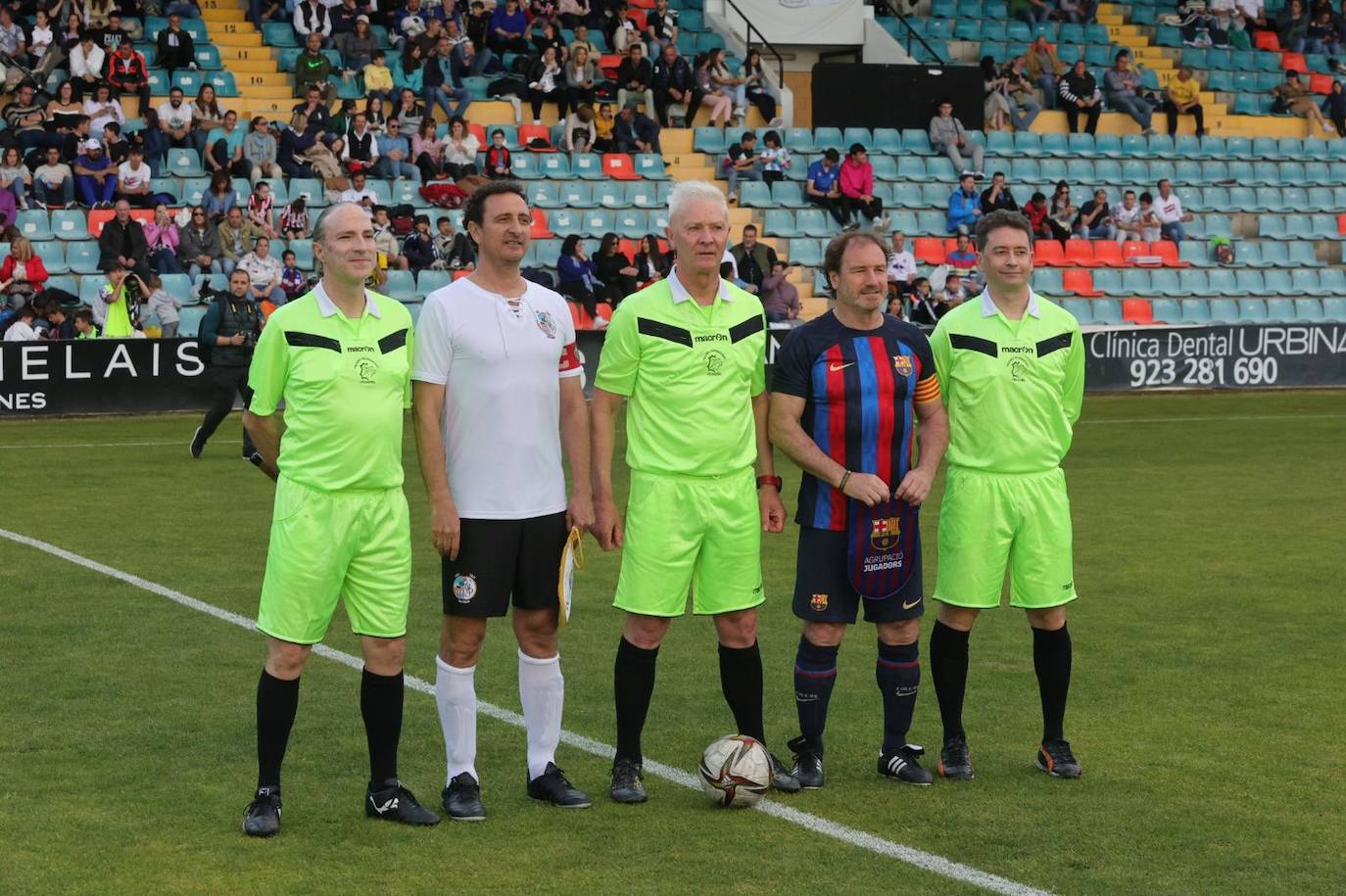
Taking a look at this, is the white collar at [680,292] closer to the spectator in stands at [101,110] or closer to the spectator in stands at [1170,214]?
the spectator in stands at [101,110]

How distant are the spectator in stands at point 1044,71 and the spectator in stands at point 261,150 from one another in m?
14.6

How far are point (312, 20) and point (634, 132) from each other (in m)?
5.00

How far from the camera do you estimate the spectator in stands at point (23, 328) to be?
20.3 m

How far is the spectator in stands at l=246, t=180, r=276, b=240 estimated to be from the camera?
23188 millimetres

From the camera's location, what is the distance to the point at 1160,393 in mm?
24859

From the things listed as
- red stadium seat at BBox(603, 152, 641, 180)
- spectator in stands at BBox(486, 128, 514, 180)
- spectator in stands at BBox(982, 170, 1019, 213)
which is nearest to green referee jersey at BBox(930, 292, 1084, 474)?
spectator in stands at BBox(486, 128, 514, 180)

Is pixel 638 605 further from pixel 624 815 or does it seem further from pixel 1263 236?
pixel 1263 236

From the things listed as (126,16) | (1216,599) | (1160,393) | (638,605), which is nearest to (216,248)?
(126,16)

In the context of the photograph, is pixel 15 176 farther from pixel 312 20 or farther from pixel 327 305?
pixel 327 305

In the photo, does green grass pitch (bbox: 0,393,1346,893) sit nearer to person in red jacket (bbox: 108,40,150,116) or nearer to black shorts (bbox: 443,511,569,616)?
black shorts (bbox: 443,511,569,616)

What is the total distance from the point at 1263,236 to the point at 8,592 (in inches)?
1013

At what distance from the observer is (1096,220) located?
29953 millimetres

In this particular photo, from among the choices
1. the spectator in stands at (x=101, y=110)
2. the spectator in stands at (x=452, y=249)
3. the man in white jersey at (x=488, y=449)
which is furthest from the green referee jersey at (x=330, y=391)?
the spectator in stands at (x=101, y=110)

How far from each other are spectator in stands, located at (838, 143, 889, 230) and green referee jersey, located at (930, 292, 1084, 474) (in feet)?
70.4
